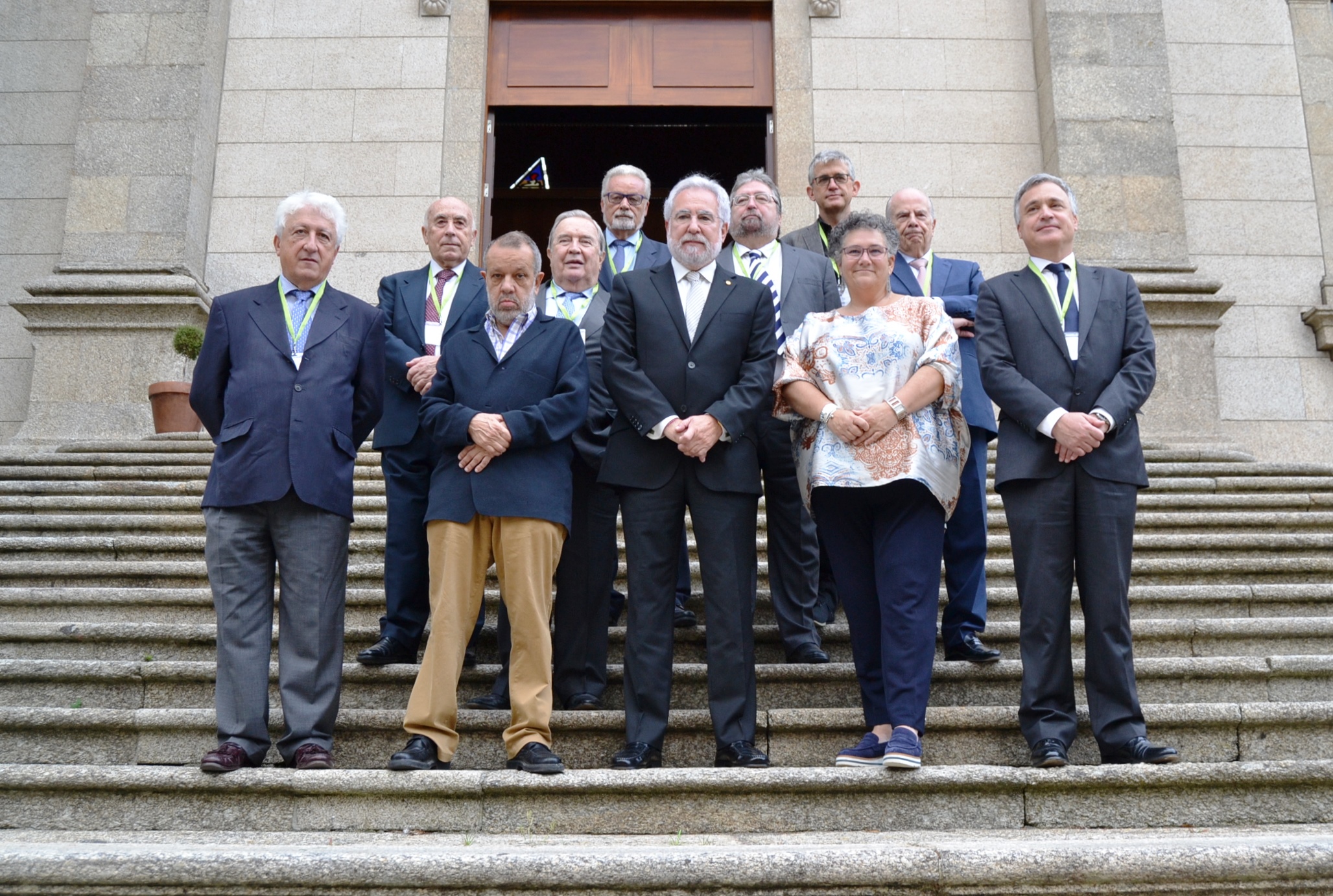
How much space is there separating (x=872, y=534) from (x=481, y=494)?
130cm

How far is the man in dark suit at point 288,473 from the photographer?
382 cm

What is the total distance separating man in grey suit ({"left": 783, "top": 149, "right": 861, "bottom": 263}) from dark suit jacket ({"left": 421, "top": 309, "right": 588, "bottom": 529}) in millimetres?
1603

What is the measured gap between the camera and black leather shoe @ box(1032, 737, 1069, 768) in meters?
3.65

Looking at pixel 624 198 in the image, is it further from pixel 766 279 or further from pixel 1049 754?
pixel 1049 754

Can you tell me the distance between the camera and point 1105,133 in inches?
364

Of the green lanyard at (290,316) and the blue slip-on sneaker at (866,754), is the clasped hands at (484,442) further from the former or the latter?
the blue slip-on sneaker at (866,754)

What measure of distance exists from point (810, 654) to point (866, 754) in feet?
2.58

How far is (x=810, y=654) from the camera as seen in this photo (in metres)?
4.45

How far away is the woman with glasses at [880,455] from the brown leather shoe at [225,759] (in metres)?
1.84

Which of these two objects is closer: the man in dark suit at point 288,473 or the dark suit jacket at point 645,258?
the man in dark suit at point 288,473

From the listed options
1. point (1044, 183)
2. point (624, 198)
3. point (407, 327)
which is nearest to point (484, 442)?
point (407, 327)

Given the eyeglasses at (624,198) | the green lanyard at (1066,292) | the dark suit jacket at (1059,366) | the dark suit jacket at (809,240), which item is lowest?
the dark suit jacket at (1059,366)

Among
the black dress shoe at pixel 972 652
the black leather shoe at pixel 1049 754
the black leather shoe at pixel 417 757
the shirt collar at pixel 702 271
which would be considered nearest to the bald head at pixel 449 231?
the shirt collar at pixel 702 271

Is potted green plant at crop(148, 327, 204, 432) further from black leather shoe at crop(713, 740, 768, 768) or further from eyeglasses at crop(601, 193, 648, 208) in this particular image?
black leather shoe at crop(713, 740, 768, 768)
